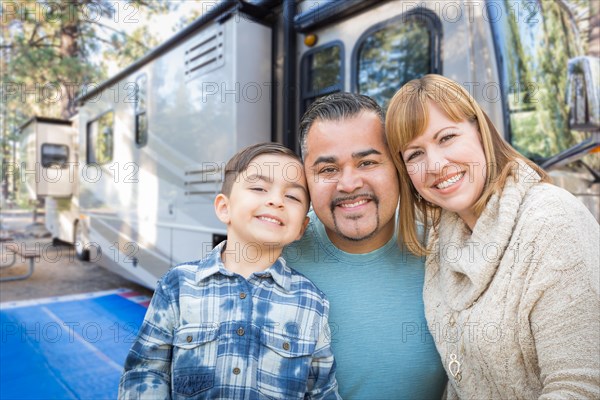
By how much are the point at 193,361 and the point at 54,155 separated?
8638 millimetres

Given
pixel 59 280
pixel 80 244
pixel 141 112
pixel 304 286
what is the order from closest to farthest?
pixel 304 286, pixel 141 112, pixel 59 280, pixel 80 244

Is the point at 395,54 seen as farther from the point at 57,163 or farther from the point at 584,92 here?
the point at 57,163

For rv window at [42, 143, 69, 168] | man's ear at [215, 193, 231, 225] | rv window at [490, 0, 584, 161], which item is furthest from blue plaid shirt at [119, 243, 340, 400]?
rv window at [42, 143, 69, 168]

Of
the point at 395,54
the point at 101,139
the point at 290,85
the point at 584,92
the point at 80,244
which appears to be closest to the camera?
the point at 584,92

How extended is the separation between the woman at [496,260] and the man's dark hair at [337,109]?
0.21 m

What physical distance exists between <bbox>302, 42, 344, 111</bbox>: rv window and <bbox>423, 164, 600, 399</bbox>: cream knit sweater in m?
2.10

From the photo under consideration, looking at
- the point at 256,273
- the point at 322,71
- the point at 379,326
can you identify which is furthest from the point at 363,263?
the point at 322,71

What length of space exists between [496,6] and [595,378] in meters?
2.13

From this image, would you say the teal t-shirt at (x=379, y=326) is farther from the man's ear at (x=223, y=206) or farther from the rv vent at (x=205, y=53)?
the rv vent at (x=205, y=53)

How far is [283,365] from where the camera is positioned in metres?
1.42

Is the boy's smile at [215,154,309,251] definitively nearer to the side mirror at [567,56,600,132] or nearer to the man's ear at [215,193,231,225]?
the man's ear at [215,193,231,225]

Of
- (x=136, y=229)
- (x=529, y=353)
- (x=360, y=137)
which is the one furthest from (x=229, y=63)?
(x=529, y=353)

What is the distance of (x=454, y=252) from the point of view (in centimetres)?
147

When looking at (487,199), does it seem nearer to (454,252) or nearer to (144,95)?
(454,252)
